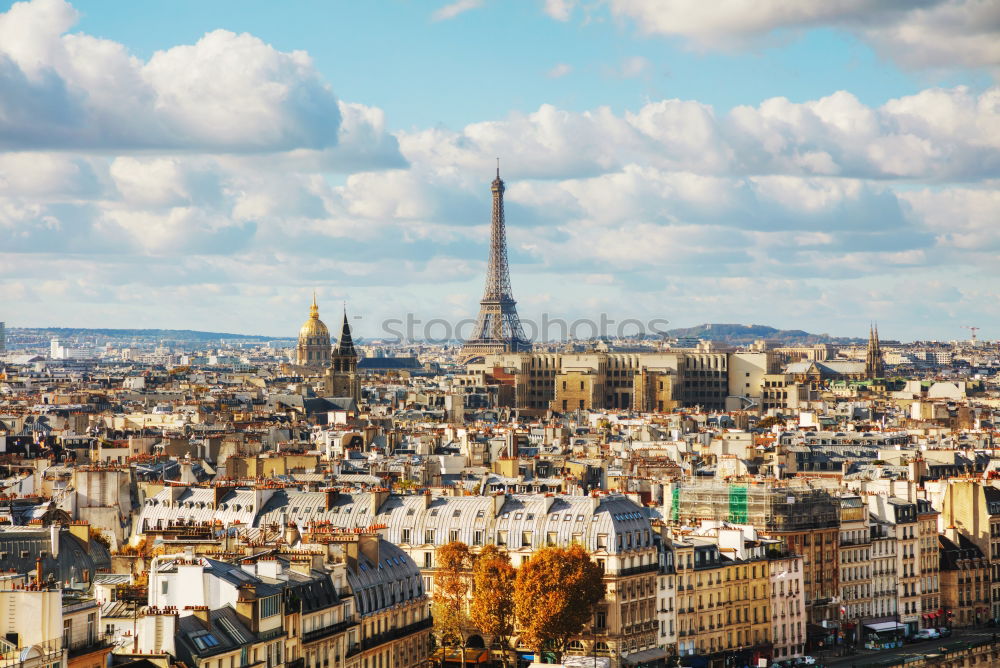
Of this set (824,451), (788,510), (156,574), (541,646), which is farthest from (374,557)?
(824,451)

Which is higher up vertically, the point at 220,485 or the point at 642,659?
the point at 220,485

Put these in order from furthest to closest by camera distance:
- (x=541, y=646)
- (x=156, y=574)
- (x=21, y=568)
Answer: (x=541, y=646), (x=21, y=568), (x=156, y=574)

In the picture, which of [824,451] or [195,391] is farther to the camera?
[195,391]

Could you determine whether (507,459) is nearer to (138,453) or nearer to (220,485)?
(138,453)

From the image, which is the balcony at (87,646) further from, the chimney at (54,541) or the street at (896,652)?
the street at (896,652)

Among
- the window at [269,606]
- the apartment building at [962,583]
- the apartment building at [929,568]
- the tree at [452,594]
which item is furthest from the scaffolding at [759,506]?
the window at [269,606]

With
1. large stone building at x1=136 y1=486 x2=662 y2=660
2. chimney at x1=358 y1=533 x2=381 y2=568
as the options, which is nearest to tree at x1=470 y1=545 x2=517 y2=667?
large stone building at x1=136 y1=486 x2=662 y2=660

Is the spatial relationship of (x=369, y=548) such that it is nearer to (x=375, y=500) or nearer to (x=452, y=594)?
(x=452, y=594)
